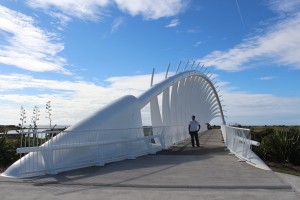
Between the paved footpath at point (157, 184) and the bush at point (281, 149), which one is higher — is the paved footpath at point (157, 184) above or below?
below

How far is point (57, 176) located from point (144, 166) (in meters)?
2.96

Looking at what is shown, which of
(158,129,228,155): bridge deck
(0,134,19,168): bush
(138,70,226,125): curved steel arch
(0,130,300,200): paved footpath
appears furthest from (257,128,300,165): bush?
(0,134,19,168): bush

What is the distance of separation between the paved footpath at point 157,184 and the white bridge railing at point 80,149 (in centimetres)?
52

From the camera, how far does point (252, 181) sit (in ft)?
29.2

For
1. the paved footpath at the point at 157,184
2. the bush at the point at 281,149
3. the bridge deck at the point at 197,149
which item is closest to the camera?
the paved footpath at the point at 157,184

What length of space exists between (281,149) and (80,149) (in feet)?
25.0

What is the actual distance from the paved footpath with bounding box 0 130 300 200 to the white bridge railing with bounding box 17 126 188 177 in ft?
1.70

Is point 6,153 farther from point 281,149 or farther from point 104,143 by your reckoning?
point 281,149

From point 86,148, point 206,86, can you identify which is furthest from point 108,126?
point 206,86

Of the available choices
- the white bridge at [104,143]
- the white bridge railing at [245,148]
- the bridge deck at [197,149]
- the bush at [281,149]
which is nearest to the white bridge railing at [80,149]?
the white bridge at [104,143]

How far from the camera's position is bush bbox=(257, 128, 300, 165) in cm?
1439

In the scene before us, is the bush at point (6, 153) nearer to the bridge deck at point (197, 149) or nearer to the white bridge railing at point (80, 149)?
the white bridge railing at point (80, 149)

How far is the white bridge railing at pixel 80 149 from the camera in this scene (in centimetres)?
1047

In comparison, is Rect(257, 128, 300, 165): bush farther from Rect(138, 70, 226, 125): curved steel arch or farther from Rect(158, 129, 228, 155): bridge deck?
Rect(138, 70, 226, 125): curved steel arch
